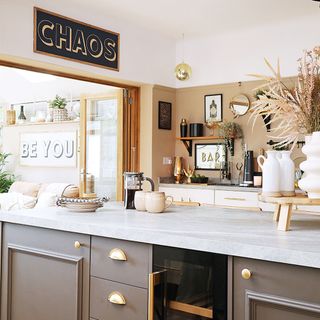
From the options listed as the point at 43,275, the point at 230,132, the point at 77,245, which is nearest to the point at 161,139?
the point at 230,132

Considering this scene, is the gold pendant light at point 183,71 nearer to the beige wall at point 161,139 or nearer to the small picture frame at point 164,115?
the beige wall at point 161,139

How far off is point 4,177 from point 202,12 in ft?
16.1

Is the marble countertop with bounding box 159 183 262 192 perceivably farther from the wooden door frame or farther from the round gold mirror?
the round gold mirror

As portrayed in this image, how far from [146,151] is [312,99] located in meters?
3.97

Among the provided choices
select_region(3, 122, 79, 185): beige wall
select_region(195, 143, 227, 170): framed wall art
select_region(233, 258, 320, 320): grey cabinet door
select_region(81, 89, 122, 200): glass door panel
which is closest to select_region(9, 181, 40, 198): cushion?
select_region(3, 122, 79, 185): beige wall

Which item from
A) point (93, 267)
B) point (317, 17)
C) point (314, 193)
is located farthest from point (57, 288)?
point (317, 17)

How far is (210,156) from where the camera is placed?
19.5 feet

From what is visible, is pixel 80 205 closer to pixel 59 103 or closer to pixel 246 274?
pixel 246 274

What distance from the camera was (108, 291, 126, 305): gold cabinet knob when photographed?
204cm

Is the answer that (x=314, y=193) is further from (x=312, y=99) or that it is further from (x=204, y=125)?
(x=204, y=125)

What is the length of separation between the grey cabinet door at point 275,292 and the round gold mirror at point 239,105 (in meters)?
4.12

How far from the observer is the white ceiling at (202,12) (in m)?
4.67

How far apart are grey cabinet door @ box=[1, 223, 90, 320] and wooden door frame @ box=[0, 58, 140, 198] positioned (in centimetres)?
231

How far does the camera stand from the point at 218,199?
5.36m
